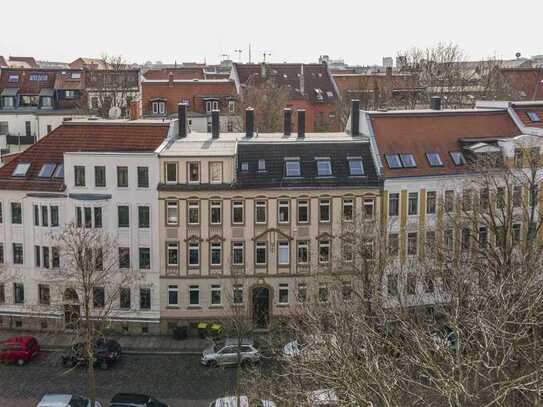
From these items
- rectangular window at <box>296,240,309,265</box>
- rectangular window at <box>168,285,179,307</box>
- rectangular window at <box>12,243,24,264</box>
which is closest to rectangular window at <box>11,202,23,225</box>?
rectangular window at <box>12,243,24,264</box>

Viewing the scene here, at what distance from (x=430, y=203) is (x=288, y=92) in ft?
143

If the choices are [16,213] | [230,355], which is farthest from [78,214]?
[230,355]

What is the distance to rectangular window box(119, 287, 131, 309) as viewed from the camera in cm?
5072

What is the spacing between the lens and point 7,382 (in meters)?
43.1

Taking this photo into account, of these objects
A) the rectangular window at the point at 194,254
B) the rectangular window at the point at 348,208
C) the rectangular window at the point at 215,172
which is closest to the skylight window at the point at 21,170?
the rectangular window at the point at 194,254

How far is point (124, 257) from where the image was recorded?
50156mm

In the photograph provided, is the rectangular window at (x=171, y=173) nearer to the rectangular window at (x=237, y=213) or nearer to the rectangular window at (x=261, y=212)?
the rectangular window at (x=237, y=213)

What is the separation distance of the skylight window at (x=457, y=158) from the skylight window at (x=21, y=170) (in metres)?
29.5

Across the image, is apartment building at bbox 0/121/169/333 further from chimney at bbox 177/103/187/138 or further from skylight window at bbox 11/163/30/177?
chimney at bbox 177/103/187/138

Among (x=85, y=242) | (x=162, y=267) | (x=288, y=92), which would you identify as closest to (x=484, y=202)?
(x=162, y=267)

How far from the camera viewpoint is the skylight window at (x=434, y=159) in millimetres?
52406

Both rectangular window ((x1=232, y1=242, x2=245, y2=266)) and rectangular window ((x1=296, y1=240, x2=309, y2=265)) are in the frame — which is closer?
rectangular window ((x1=232, y1=242, x2=245, y2=266))

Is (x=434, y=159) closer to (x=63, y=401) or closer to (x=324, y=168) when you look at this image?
(x=324, y=168)

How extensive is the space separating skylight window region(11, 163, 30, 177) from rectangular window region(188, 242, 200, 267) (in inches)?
491
